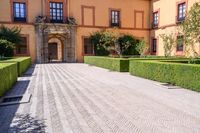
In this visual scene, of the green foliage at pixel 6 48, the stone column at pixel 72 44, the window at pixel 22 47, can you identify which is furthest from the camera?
the stone column at pixel 72 44

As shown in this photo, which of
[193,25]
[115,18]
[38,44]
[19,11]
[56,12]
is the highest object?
[56,12]

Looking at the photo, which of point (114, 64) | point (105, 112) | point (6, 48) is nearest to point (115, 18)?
point (6, 48)

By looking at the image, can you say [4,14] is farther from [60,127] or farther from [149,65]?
[60,127]

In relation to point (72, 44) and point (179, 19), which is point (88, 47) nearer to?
point (72, 44)

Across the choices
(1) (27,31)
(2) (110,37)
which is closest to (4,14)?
(1) (27,31)

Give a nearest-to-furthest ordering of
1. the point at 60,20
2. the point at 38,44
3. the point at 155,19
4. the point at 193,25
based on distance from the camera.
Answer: the point at 193,25
the point at 38,44
the point at 60,20
the point at 155,19

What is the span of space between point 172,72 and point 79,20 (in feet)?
66.9

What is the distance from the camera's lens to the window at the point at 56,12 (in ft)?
90.4


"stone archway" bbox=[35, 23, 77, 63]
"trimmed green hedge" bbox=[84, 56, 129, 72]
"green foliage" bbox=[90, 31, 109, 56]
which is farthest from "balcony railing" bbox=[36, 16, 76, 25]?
"trimmed green hedge" bbox=[84, 56, 129, 72]


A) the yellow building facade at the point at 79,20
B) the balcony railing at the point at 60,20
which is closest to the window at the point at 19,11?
the yellow building facade at the point at 79,20

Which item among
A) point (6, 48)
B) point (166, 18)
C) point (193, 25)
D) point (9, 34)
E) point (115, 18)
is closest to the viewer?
point (193, 25)

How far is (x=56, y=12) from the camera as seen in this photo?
91.1 feet

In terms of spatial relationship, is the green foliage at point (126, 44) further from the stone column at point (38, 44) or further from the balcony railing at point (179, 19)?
the stone column at point (38, 44)

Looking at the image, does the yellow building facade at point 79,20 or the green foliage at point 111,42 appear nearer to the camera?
the yellow building facade at point 79,20
